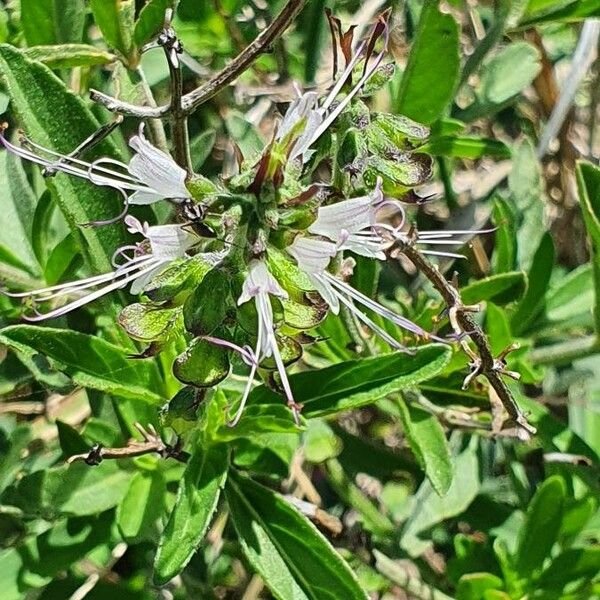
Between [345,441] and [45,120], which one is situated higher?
[45,120]

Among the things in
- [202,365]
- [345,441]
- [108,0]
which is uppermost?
[108,0]

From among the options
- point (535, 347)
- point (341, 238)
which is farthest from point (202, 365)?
point (535, 347)

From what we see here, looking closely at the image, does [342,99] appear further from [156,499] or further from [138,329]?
[156,499]

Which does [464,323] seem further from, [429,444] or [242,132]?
[242,132]

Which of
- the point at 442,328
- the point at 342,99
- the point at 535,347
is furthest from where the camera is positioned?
the point at 535,347

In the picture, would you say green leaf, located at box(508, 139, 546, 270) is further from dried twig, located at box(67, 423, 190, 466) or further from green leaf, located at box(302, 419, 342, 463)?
dried twig, located at box(67, 423, 190, 466)

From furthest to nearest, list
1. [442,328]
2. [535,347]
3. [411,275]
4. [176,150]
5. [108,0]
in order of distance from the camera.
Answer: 1. [411,275]
2. [535,347]
3. [442,328]
4. [108,0]
5. [176,150]

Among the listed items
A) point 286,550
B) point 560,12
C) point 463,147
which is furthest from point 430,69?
point 286,550
